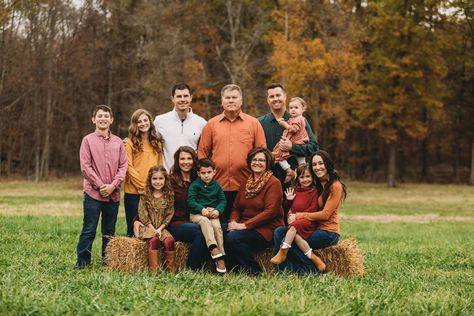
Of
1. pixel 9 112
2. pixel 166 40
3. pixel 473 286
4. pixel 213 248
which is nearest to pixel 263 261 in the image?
pixel 213 248

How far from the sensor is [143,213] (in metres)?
8.57

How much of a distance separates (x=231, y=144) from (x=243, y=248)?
1462 mm

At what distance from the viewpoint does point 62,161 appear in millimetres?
43969

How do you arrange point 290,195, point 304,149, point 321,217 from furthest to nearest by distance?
1. point 304,149
2. point 290,195
3. point 321,217

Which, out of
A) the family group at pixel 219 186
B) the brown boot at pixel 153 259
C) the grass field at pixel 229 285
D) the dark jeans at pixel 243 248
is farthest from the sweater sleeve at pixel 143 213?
the dark jeans at pixel 243 248

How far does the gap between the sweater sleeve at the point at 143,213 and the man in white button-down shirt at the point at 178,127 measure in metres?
0.99

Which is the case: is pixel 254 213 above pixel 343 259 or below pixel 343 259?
above

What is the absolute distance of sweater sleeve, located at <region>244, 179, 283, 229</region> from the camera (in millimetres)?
8531

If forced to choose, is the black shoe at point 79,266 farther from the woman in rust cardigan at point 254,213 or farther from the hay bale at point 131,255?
the woman in rust cardigan at point 254,213

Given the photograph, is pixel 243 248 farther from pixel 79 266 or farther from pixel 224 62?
pixel 224 62

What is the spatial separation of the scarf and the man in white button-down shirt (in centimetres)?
123

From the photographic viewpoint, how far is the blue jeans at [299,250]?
8398 millimetres

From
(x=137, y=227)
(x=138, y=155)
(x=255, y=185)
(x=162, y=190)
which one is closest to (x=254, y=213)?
(x=255, y=185)

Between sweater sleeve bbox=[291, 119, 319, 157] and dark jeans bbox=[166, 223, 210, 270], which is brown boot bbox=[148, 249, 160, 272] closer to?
dark jeans bbox=[166, 223, 210, 270]
